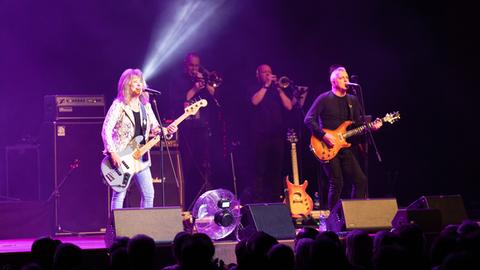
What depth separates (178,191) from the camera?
11.6 metres

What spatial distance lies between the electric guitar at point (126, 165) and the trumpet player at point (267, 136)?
308 cm

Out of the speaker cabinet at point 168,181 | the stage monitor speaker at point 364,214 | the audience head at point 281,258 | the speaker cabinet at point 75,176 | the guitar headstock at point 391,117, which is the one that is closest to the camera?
the audience head at point 281,258

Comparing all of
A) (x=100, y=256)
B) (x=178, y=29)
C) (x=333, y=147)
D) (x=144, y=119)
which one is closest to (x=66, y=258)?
(x=100, y=256)

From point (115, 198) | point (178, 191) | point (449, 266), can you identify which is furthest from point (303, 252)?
point (178, 191)

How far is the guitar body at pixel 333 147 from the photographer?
10320mm

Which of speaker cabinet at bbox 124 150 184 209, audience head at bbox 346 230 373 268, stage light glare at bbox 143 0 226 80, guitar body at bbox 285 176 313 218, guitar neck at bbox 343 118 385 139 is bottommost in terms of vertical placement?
audience head at bbox 346 230 373 268

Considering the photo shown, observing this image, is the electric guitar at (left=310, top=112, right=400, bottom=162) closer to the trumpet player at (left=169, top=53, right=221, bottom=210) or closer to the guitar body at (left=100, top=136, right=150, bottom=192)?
the trumpet player at (left=169, top=53, right=221, bottom=210)

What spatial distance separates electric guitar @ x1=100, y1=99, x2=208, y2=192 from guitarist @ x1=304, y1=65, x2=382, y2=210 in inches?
95.3

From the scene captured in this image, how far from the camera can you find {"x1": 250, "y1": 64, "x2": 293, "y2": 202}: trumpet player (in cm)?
1198

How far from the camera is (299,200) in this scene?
1202 centimetres

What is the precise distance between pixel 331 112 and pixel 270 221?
2.30 metres

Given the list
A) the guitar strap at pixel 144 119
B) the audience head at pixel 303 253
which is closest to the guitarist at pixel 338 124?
the guitar strap at pixel 144 119

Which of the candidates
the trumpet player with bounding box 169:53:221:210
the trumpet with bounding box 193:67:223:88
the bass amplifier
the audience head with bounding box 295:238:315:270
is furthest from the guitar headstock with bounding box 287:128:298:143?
the audience head with bounding box 295:238:315:270

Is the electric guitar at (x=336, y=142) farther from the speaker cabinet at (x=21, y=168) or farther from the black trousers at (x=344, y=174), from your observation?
the speaker cabinet at (x=21, y=168)
